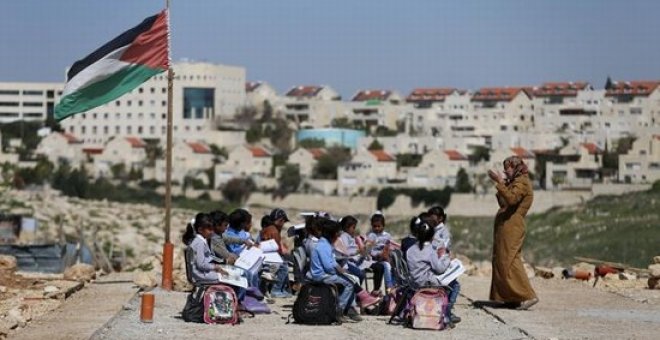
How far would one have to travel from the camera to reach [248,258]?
17141 mm

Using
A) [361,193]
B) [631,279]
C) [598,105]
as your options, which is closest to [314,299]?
[631,279]

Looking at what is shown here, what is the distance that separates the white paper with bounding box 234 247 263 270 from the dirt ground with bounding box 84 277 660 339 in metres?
0.59

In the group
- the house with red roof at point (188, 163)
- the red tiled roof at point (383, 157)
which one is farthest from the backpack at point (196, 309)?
the red tiled roof at point (383, 157)

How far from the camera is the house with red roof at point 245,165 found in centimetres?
11288

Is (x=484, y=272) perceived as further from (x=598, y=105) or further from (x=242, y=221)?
(x=598, y=105)

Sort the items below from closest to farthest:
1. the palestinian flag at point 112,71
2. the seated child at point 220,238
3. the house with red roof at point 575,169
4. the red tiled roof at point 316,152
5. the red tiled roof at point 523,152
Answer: the seated child at point 220,238, the palestinian flag at point 112,71, the house with red roof at point 575,169, the red tiled roof at point 523,152, the red tiled roof at point 316,152

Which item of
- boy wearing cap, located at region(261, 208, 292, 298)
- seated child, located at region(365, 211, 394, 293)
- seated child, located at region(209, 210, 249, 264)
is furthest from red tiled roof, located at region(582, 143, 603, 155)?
seated child, located at region(209, 210, 249, 264)

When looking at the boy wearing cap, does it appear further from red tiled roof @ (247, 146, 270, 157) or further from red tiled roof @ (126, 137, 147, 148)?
red tiled roof @ (126, 137, 147, 148)

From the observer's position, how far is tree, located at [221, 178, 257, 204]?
106m

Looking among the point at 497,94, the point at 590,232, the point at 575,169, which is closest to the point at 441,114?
the point at 497,94

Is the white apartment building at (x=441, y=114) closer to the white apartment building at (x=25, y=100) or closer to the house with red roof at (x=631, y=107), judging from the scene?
the house with red roof at (x=631, y=107)

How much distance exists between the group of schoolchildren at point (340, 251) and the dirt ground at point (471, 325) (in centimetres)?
45

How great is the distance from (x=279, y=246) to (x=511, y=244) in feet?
11.8

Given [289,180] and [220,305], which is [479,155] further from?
[220,305]
